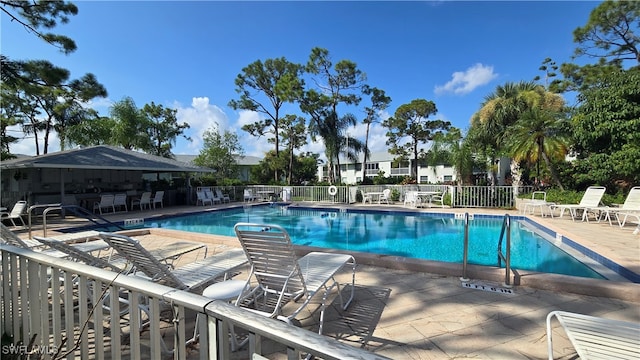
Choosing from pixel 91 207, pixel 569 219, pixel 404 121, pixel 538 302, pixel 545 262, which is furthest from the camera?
pixel 404 121

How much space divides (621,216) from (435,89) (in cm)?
1803

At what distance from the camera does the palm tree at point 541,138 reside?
10.9 m

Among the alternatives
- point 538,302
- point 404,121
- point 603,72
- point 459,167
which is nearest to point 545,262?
point 538,302

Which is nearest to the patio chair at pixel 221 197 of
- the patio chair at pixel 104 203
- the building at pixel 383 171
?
the patio chair at pixel 104 203

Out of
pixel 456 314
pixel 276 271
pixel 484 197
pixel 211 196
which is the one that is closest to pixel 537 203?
pixel 484 197

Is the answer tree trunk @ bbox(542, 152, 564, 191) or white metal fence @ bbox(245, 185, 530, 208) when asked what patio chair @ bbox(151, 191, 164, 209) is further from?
tree trunk @ bbox(542, 152, 564, 191)

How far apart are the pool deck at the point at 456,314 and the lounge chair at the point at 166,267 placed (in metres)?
0.86

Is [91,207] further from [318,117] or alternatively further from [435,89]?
[435,89]

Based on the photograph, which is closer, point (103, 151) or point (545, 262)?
point (545, 262)

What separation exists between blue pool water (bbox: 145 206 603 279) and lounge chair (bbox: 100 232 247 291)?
4347mm

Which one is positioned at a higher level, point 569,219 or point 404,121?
point 404,121

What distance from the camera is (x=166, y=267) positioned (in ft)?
8.87

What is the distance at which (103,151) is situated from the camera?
13.5 m

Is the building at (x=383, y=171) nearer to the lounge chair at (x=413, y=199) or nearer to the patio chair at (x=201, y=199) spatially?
the lounge chair at (x=413, y=199)
